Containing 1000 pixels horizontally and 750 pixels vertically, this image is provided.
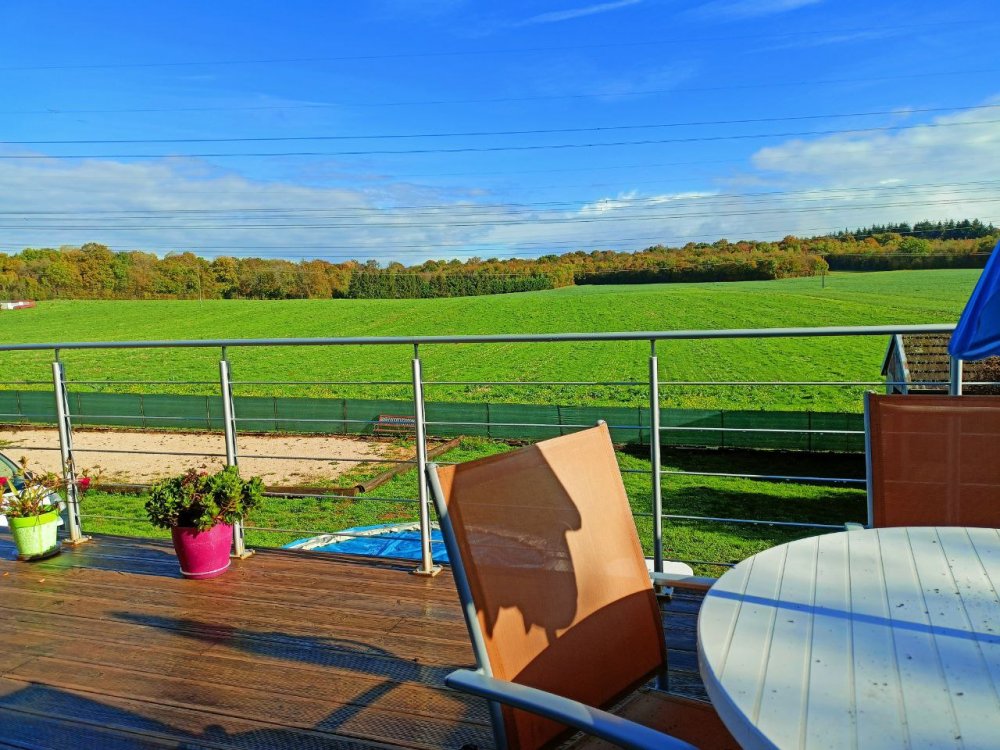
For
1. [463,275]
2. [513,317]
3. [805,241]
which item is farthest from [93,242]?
[805,241]

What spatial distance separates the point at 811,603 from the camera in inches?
54.8

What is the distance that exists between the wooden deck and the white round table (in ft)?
2.95

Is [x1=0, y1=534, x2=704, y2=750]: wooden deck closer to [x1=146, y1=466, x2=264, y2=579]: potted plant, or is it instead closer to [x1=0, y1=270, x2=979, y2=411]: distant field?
[x1=146, y1=466, x2=264, y2=579]: potted plant

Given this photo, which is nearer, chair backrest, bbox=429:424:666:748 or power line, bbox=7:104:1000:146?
chair backrest, bbox=429:424:666:748

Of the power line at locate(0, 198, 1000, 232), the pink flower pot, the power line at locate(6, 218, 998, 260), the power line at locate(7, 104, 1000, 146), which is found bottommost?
the pink flower pot

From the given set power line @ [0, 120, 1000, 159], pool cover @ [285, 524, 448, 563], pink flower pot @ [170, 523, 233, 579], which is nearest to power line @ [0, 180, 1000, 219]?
power line @ [0, 120, 1000, 159]

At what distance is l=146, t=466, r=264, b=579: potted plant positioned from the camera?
10.8ft

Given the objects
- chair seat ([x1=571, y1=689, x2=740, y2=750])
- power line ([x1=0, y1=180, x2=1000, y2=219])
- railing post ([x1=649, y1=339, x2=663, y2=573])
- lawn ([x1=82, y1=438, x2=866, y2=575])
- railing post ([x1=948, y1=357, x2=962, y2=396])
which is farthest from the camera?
power line ([x1=0, y1=180, x2=1000, y2=219])

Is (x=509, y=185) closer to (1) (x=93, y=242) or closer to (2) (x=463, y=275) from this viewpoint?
(2) (x=463, y=275)

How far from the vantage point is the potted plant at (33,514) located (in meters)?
3.70

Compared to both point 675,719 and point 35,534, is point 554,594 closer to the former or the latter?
point 675,719

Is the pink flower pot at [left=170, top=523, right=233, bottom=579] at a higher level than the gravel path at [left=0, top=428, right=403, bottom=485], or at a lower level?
higher

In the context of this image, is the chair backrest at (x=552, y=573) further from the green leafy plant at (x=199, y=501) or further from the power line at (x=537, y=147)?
the power line at (x=537, y=147)

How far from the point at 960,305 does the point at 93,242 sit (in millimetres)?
49927
